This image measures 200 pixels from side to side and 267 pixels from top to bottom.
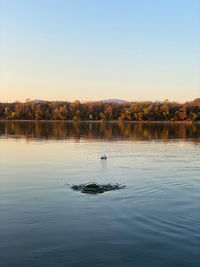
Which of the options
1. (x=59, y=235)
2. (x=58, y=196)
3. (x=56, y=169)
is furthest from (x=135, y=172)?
(x=59, y=235)

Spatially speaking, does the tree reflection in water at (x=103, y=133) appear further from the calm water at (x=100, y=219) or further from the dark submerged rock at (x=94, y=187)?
the dark submerged rock at (x=94, y=187)

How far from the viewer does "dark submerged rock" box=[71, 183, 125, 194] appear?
20.2 metres

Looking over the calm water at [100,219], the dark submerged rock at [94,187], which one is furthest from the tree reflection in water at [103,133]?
the dark submerged rock at [94,187]

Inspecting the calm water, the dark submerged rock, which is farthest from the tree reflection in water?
the dark submerged rock

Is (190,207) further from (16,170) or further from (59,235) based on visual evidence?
(16,170)

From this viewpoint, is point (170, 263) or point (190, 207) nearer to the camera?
point (170, 263)

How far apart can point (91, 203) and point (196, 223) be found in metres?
5.58

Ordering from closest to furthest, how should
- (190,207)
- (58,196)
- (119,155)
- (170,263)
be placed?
(170,263) → (190,207) → (58,196) → (119,155)

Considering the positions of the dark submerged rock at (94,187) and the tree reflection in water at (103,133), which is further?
the tree reflection in water at (103,133)

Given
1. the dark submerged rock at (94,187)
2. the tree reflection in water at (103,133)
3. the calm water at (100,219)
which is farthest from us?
Result: the tree reflection in water at (103,133)

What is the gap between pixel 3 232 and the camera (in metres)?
13.4

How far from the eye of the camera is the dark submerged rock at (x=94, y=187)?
→ 20.2 meters

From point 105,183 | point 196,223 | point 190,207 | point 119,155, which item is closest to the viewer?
point 196,223

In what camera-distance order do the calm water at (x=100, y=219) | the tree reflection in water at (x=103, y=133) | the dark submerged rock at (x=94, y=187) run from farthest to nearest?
the tree reflection in water at (x=103, y=133), the dark submerged rock at (x=94, y=187), the calm water at (x=100, y=219)
